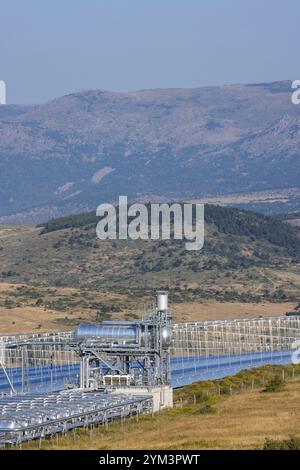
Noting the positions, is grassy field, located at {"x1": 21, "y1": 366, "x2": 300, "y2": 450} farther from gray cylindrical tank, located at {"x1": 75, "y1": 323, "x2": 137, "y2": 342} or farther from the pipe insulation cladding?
gray cylindrical tank, located at {"x1": 75, "y1": 323, "x2": 137, "y2": 342}

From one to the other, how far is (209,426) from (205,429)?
1.21 metres

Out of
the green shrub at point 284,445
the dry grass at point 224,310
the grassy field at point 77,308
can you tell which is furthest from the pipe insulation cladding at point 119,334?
the dry grass at point 224,310

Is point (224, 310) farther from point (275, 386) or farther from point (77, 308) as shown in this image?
point (275, 386)

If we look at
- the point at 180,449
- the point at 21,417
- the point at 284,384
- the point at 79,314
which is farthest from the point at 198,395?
the point at 79,314

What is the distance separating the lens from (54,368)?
8662 cm

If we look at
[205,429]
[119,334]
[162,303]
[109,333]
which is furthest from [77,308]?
[205,429]

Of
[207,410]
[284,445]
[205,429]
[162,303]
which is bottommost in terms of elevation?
[284,445]

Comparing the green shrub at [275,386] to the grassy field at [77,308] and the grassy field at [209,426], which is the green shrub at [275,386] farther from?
the grassy field at [77,308]

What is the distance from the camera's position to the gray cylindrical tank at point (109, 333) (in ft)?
236

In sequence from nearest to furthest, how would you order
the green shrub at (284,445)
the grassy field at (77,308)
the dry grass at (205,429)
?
the green shrub at (284,445) → the dry grass at (205,429) → the grassy field at (77,308)

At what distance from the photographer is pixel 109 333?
237 feet

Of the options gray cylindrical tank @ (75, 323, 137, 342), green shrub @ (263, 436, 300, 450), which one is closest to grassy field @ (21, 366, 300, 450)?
green shrub @ (263, 436, 300, 450)

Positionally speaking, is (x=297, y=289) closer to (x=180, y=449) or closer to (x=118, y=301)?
(x=118, y=301)
